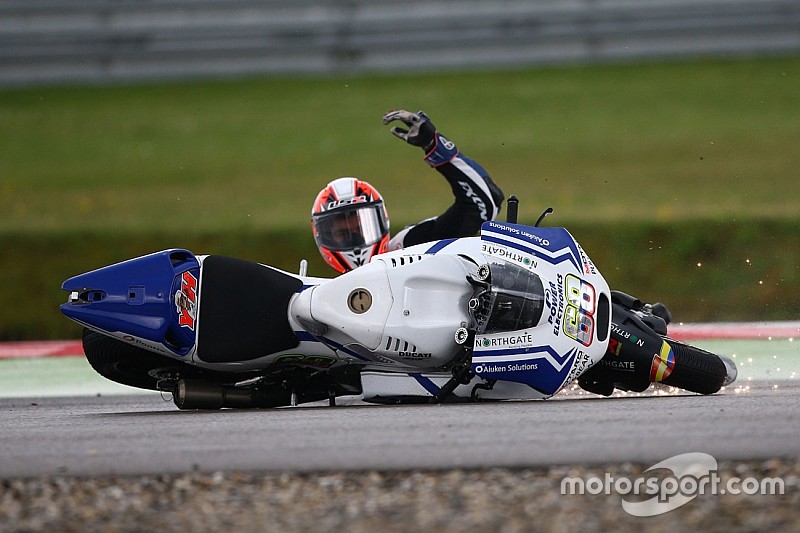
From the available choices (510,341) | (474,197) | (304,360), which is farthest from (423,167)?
(510,341)

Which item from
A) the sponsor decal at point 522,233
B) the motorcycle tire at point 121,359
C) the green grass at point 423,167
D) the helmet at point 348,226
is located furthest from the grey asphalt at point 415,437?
the green grass at point 423,167

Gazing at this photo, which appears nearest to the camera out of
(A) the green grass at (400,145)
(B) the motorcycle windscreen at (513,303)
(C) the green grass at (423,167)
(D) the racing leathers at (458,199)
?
(B) the motorcycle windscreen at (513,303)

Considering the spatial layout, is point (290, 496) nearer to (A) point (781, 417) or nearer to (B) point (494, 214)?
(A) point (781, 417)

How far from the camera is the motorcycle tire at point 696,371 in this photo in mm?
5668

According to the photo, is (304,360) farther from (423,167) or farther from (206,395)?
(423,167)

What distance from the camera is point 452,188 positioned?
6062 mm

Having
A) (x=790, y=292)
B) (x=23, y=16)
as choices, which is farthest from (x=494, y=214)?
(x=23, y=16)

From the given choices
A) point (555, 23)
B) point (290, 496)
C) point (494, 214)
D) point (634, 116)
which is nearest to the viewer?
point (290, 496)

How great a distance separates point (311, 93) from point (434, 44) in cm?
241

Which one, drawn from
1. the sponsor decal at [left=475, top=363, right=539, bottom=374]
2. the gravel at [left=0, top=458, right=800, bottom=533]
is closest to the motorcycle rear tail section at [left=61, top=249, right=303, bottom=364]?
the sponsor decal at [left=475, top=363, right=539, bottom=374]

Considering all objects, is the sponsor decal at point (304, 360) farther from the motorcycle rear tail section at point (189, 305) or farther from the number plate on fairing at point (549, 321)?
the number plate on fairing at point (549, 321)

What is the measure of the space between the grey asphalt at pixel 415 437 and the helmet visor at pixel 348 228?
3.86 feet

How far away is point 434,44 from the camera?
877 inches

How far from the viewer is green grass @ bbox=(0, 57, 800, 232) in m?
15.3
